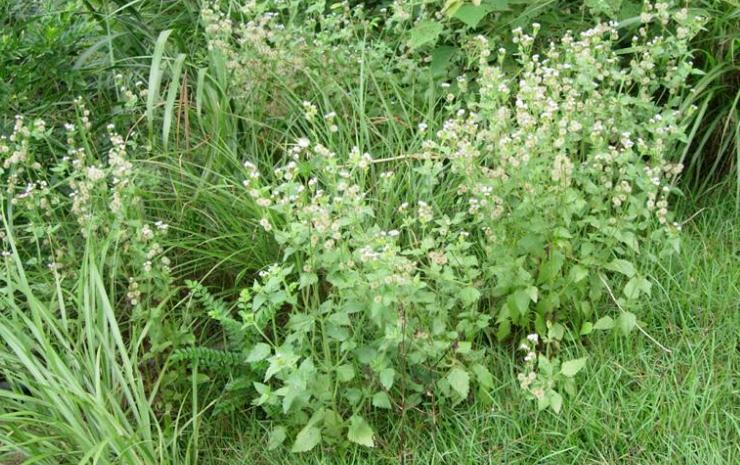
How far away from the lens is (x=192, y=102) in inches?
142


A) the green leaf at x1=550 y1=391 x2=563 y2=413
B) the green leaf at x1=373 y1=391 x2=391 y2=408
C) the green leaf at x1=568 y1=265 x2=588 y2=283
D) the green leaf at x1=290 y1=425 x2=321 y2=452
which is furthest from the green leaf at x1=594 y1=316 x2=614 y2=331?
the green leaf at x1=290 y1=425 x2=321 y2=452

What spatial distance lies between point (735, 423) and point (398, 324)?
90cm

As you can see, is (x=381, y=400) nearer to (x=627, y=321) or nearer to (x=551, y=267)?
(x=551, y=267)

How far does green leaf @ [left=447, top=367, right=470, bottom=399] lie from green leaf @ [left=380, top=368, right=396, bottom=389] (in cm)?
19

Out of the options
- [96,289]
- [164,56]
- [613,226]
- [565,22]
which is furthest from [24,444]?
[565,22]

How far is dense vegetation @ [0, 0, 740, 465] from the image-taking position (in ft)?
7.95

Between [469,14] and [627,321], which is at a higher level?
[469,14]

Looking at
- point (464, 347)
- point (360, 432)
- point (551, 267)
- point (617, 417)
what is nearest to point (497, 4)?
point (551, 267)

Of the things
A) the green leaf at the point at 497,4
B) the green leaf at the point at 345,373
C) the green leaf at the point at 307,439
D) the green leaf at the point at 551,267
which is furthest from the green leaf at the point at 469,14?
the green leaf at the point at 307,439

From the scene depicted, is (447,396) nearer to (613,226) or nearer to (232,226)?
(613,226)

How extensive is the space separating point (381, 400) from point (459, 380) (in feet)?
0.69

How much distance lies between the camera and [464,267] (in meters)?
2.57

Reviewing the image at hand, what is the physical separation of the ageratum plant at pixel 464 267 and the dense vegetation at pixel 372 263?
0.01 meters

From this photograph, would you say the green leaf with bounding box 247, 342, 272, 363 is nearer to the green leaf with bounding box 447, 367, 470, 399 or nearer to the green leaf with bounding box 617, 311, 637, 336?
the green leaf with bounding box 447, 367, 470, 399
